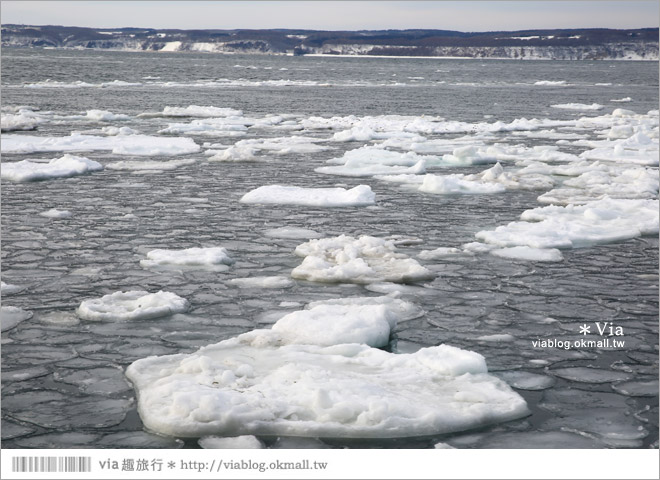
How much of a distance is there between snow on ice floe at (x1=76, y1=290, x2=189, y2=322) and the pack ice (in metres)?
0.93

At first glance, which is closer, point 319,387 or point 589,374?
point 319,387

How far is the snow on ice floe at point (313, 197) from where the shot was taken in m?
11.1

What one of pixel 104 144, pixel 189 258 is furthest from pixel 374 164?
pixel 189 258

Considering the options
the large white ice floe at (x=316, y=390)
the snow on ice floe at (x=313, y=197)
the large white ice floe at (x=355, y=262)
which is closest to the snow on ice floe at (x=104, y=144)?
the snow on ice floe at (x=313, y=197)

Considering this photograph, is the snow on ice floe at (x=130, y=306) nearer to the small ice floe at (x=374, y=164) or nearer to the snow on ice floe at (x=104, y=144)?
the small ice floe at (x=374, y=164)

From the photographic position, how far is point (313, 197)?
446 inches

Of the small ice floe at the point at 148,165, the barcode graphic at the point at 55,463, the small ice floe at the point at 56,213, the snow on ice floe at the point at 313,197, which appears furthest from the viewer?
the small ice floe at the point at 148,165

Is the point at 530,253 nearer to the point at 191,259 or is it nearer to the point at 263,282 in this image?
the point at 263,282

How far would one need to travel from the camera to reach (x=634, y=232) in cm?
934

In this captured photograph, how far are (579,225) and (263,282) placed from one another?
417cm

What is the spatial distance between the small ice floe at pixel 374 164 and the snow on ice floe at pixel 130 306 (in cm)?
773

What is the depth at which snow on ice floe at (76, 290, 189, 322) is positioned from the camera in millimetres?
6250

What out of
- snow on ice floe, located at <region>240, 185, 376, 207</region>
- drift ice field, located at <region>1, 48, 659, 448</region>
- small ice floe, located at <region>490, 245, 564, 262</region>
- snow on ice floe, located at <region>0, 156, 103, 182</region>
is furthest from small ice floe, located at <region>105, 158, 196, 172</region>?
small ice floe, located at <region>490, 245, 564, 262</region>

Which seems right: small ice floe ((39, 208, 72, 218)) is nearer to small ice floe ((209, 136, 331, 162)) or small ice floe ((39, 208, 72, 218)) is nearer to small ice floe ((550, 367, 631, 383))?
small ice floe ((209, 136, 331, 162))
